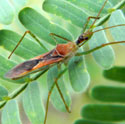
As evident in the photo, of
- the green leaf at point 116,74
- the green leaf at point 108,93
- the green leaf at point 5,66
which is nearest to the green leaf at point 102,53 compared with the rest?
the green leaf at point 116,74

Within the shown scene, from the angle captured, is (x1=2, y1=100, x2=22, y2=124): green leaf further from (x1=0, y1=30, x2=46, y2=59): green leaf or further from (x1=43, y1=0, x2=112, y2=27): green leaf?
(x1=43, y1=0, x2=112, y2=27): green leaf

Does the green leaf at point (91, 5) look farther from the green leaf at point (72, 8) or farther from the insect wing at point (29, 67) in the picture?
the insect wing at point (29, 67)

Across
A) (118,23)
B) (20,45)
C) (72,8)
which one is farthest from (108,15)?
(20,45)

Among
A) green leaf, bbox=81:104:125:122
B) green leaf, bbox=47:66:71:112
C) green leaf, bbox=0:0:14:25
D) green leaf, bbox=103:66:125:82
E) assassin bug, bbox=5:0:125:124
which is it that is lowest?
green leaf, bbox=81:104:125:122

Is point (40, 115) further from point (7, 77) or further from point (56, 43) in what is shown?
point (56, 43)

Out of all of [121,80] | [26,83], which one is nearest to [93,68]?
[121,80]

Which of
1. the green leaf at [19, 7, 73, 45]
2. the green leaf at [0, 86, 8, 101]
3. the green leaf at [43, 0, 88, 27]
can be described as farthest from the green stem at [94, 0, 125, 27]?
the green leaf at [0, 86, 8, 101]
